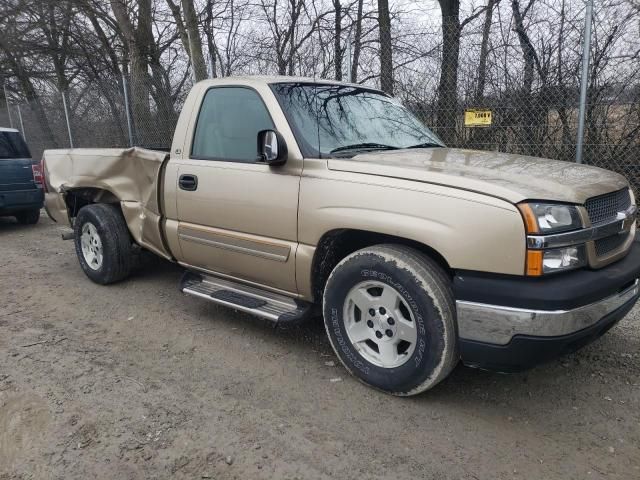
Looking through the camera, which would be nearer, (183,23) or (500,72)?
(500,72)

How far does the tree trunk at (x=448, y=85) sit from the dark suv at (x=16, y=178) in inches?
241

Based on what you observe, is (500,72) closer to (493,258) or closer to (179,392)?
(493,258)

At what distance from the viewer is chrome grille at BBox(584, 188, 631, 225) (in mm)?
2649

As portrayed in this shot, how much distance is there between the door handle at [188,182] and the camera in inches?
152

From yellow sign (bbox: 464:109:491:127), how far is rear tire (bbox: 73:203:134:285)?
14.0 feet

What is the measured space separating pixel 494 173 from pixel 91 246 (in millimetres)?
4163

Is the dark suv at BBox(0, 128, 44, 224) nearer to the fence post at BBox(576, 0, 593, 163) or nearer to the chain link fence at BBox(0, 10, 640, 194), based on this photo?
the chain link fence at BBox(0, 10, 640, 194)

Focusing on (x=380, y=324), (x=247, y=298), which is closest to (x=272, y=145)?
(x=247, y=298)

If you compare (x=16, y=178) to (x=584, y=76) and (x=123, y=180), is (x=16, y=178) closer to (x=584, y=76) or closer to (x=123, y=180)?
(x=123, y=180)

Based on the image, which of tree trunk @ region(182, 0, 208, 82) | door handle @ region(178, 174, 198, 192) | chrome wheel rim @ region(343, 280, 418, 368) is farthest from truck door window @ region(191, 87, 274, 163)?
tree trunk @ region(182, 0, 208, 82)

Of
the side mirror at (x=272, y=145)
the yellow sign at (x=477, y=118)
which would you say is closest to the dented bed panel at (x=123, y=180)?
the side mirror at (x=272, y=145)

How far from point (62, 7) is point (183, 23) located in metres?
4.16

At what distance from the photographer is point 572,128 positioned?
5.70 m

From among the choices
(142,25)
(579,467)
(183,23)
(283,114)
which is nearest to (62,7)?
(142,25)
